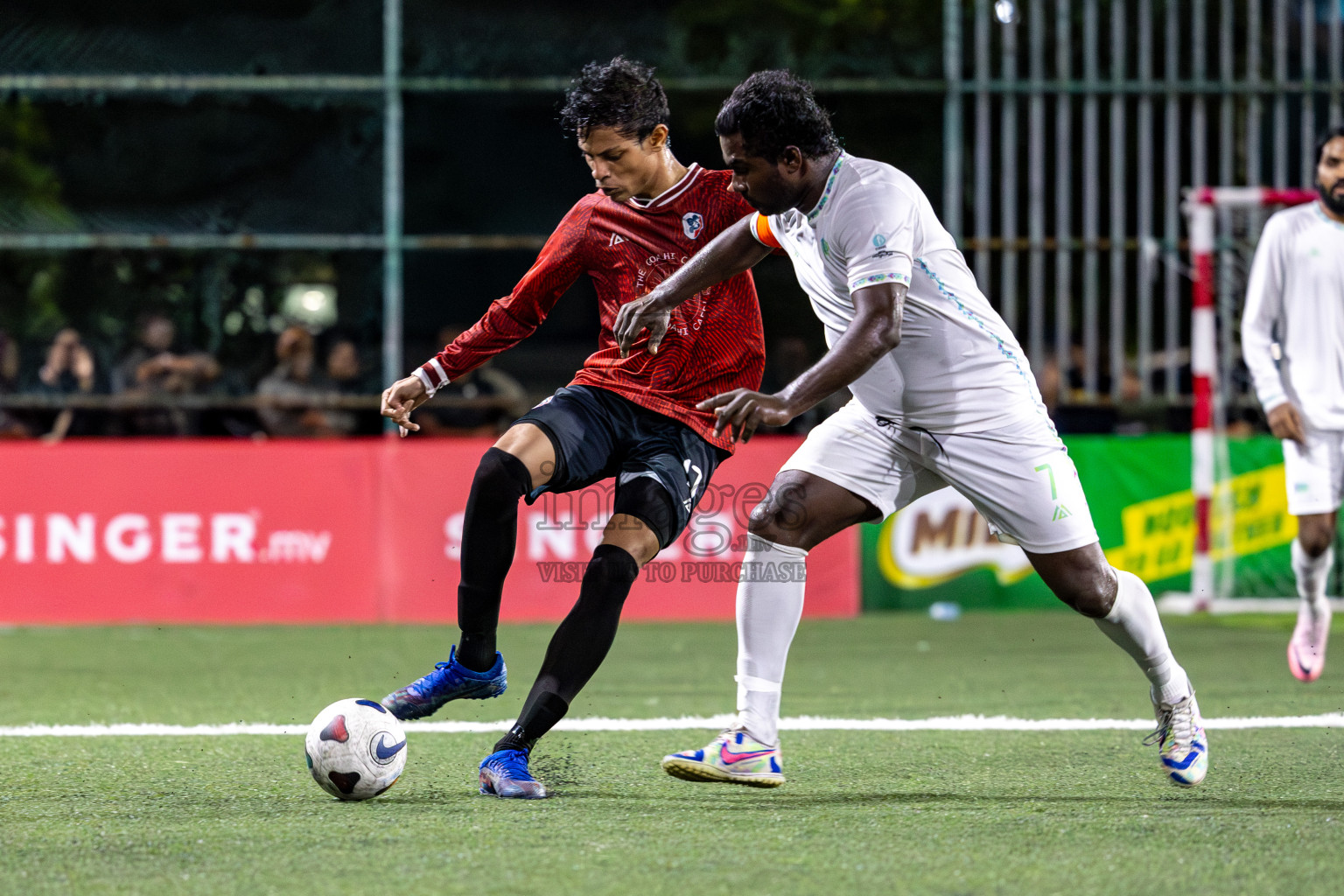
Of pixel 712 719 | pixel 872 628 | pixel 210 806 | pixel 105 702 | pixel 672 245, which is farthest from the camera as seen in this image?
pixel 872 628

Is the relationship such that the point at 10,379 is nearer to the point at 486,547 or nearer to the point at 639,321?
the point at 486,547

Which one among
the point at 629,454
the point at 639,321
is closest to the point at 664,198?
the point at 639,321

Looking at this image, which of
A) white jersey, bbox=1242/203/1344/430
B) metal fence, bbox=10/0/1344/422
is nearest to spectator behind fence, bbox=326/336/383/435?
metal fence, bbox=10/0/1344/422

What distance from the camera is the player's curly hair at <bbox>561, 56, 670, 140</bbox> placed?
4660mm

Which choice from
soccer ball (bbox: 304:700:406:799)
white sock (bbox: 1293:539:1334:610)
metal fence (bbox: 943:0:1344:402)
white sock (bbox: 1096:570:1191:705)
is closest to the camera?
soccer ball (bbox: 304:700:406:799)

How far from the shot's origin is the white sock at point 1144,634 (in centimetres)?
451

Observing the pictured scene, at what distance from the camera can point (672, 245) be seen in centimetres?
491

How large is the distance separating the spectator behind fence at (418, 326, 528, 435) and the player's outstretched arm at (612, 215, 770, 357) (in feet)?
22.8

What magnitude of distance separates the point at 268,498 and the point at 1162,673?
6989mm

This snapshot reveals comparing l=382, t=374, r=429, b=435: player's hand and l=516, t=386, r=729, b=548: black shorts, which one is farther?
l=382, t=374, r=429, b=435: player's hand

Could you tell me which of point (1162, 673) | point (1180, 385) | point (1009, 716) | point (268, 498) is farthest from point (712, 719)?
point (1180, 385)

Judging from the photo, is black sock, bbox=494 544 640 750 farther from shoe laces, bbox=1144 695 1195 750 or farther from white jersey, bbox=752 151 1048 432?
shoe laces, bbox=1144 695 1195 750

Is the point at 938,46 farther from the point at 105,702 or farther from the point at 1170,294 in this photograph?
the point at 105,702

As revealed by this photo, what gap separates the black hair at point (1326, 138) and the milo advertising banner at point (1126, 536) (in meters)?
4.25
